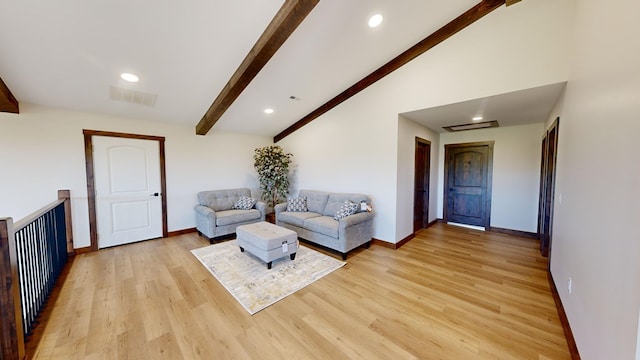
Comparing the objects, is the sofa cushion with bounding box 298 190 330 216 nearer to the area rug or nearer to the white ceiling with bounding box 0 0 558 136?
the area rug

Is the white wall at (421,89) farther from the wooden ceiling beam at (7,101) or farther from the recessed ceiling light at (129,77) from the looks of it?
the wooden ceiling beam at (7,101)

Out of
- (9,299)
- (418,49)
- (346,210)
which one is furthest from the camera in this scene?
(346,210)

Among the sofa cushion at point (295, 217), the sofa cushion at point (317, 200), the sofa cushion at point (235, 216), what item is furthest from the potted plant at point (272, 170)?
the sofa cushion at point (295, 217)

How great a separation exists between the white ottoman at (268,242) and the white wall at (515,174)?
4324 millimetres

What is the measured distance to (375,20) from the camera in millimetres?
2627

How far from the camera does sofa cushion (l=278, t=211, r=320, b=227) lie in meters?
3.96

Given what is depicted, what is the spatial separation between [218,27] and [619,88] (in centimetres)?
307

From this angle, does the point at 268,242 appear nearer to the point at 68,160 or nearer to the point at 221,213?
the point at 221,213

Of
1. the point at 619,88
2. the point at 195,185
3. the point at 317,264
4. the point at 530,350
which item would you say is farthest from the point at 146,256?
the point at 619,88

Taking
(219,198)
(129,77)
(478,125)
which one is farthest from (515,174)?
(129,77)

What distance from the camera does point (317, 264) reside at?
3.12m

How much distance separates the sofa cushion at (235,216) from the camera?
404cm

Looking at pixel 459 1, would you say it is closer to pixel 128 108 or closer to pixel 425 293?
pixel 425 293

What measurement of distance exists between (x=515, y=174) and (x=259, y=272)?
16.5ft
